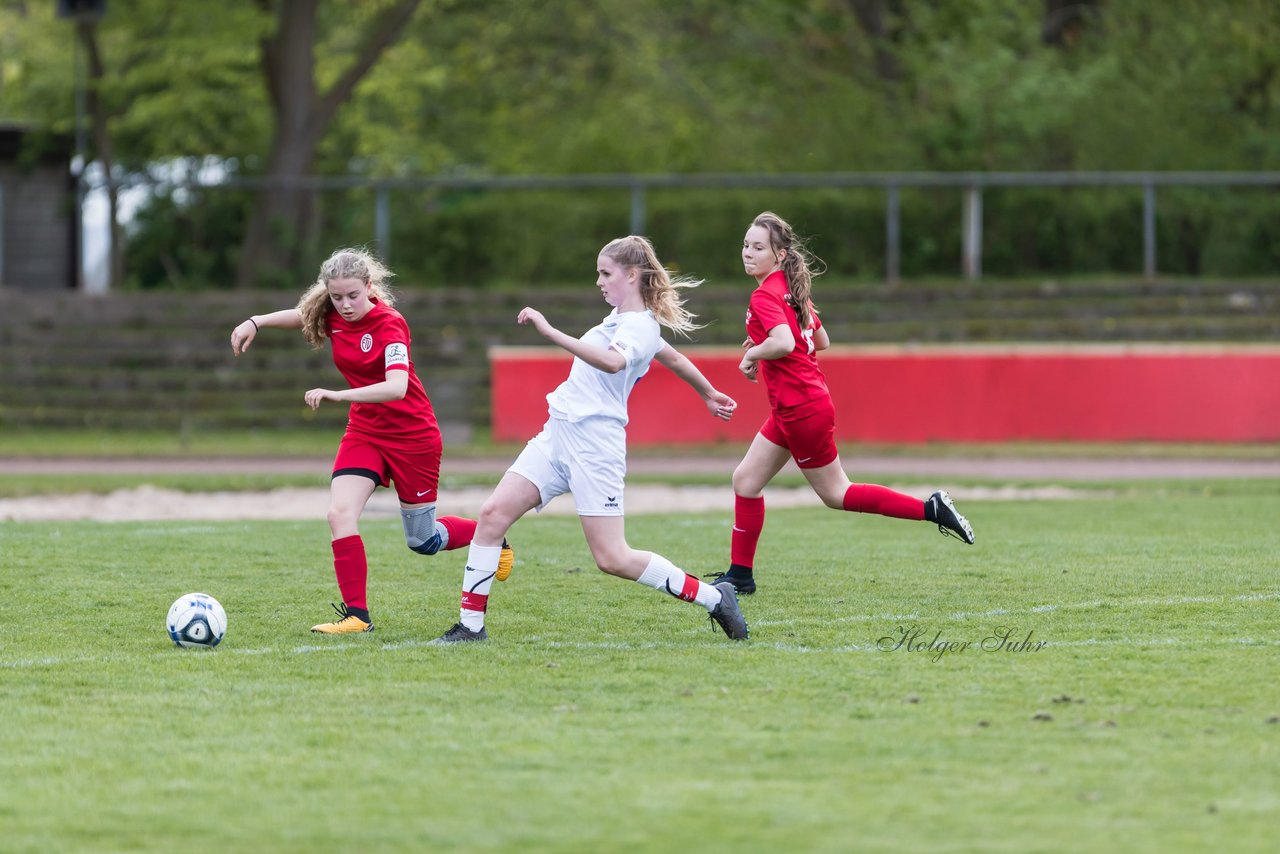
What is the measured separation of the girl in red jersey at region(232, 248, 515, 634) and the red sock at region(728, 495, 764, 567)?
169 centimetres

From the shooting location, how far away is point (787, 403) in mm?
8758

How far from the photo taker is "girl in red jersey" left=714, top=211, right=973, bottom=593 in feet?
28.2

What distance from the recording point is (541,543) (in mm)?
11445

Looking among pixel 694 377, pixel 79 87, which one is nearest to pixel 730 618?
pixel 694 377

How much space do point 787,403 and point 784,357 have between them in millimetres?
245

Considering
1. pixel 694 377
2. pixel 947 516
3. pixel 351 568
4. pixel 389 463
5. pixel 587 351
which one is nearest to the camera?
pixel 587 351

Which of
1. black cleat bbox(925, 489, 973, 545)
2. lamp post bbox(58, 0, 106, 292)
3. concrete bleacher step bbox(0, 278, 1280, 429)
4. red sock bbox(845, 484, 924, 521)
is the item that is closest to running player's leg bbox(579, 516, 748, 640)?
red sock bbox(845, 484, 924, 521)

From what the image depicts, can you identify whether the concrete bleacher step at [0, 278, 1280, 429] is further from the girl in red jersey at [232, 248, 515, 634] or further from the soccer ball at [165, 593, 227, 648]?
the soccer ball at [165, 593, 227, 648]

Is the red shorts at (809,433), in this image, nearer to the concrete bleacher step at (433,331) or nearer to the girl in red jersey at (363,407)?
the girl in red jersey at (363,407)

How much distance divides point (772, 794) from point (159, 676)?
9.53 ft

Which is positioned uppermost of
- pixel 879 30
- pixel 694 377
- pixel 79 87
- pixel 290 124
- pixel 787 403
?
pixel 879 30

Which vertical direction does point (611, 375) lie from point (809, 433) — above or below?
above

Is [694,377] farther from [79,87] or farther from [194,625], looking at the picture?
[79,87]

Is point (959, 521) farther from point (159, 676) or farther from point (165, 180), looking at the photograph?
point (165, 180)
